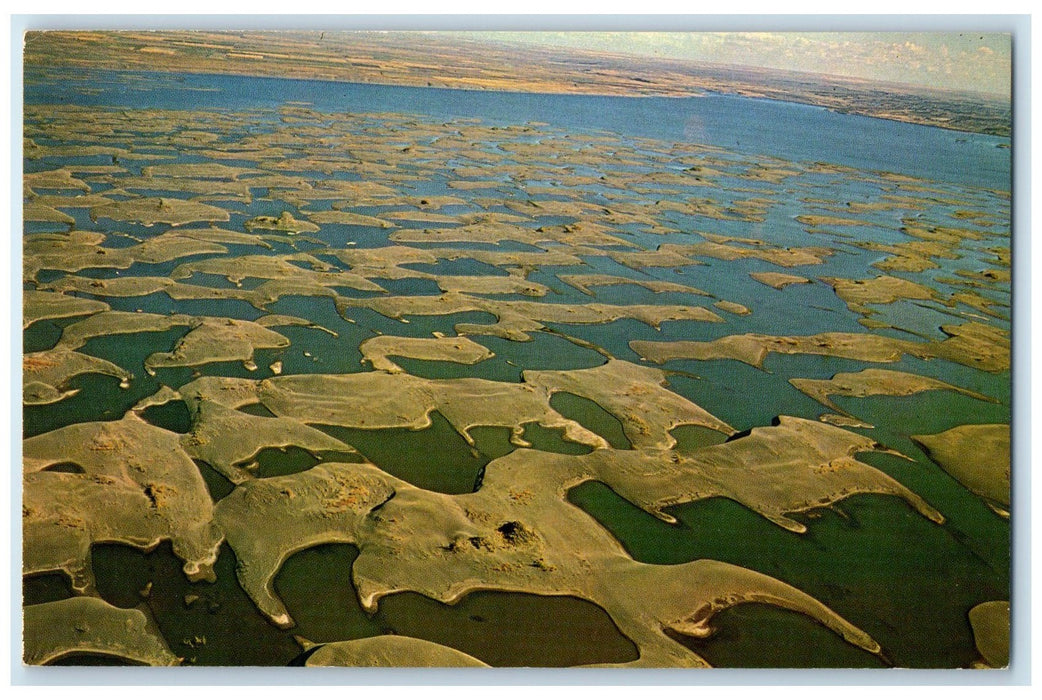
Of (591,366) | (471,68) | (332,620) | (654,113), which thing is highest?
(471,68)

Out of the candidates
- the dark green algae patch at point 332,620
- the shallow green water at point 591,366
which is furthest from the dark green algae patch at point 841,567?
the dark green algae patch at point 332,620

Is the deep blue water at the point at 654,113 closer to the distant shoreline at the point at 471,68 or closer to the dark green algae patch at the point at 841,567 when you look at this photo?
the distant shoreline at the point at 471,68

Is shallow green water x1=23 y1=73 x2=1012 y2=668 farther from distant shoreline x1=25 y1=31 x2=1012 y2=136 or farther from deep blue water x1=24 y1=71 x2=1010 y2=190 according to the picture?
distant shoreline x1=25 y1=31 x2=1012 y2=136

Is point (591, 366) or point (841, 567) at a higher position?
point (591, 366)

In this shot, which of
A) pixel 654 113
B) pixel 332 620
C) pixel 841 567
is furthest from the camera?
pixel 654 113

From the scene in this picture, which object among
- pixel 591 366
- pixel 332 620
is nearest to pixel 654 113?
pixel 591 366

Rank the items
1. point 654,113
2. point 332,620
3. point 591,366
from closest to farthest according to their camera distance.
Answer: point 332,620 < point 591,366 < point 654,113

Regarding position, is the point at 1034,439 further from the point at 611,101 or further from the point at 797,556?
the point at 611,101

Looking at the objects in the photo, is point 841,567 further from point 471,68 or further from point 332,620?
point 471,68

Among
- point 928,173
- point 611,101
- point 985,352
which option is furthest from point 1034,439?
point 611,101

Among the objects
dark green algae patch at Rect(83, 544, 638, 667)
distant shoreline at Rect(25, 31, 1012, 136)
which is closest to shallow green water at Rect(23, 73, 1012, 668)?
dark green algae patch at Rect(83, 544, 638, 667)
